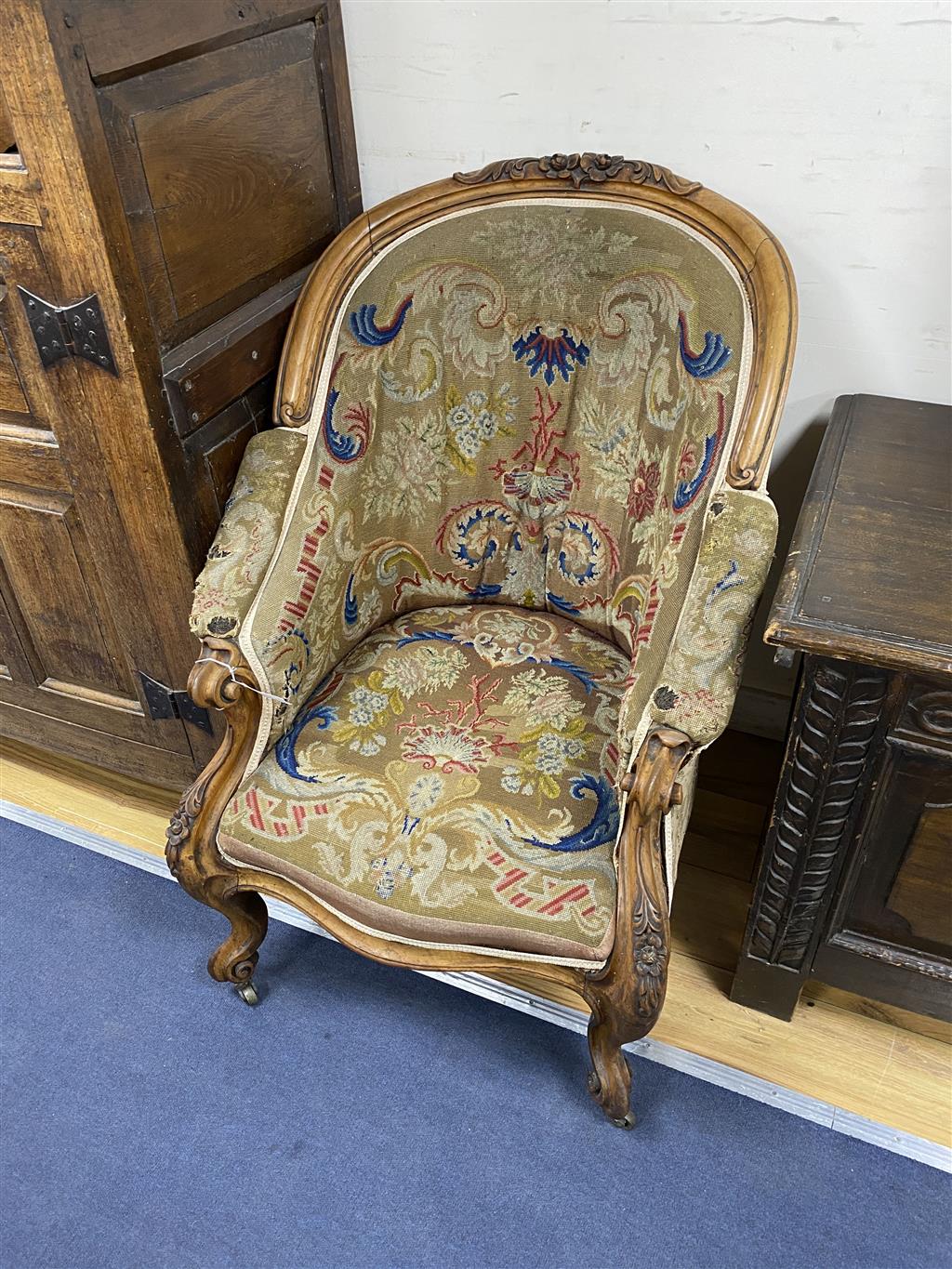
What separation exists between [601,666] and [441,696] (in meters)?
0.25

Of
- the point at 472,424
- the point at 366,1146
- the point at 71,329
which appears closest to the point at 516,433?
the point at 472,424

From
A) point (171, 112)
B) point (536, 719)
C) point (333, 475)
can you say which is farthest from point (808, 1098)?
point (171, 112)

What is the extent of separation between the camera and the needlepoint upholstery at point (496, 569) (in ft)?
3.73

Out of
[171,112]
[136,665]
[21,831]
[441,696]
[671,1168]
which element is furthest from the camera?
[21,831]

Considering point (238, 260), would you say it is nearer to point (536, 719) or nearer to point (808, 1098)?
point (536, 719)

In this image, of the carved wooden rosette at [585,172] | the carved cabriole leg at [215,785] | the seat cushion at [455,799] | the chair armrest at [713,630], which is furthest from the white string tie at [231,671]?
the carved wooden rosette at [585,172]

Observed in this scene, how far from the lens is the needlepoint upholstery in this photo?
114cm

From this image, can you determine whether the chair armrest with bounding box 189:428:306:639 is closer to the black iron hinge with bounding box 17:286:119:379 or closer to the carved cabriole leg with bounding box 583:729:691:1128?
the black iron hinge with bounding box 17:286:119:379

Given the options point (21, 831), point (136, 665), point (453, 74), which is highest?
point (453, 74)

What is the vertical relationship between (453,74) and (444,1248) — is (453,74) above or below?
above

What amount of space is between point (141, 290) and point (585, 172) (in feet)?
2.04

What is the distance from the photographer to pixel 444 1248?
3.87ft

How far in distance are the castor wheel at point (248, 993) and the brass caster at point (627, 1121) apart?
1.89ft

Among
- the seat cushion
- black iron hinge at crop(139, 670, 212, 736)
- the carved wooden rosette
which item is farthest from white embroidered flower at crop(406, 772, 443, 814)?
the carved wooden rosette
